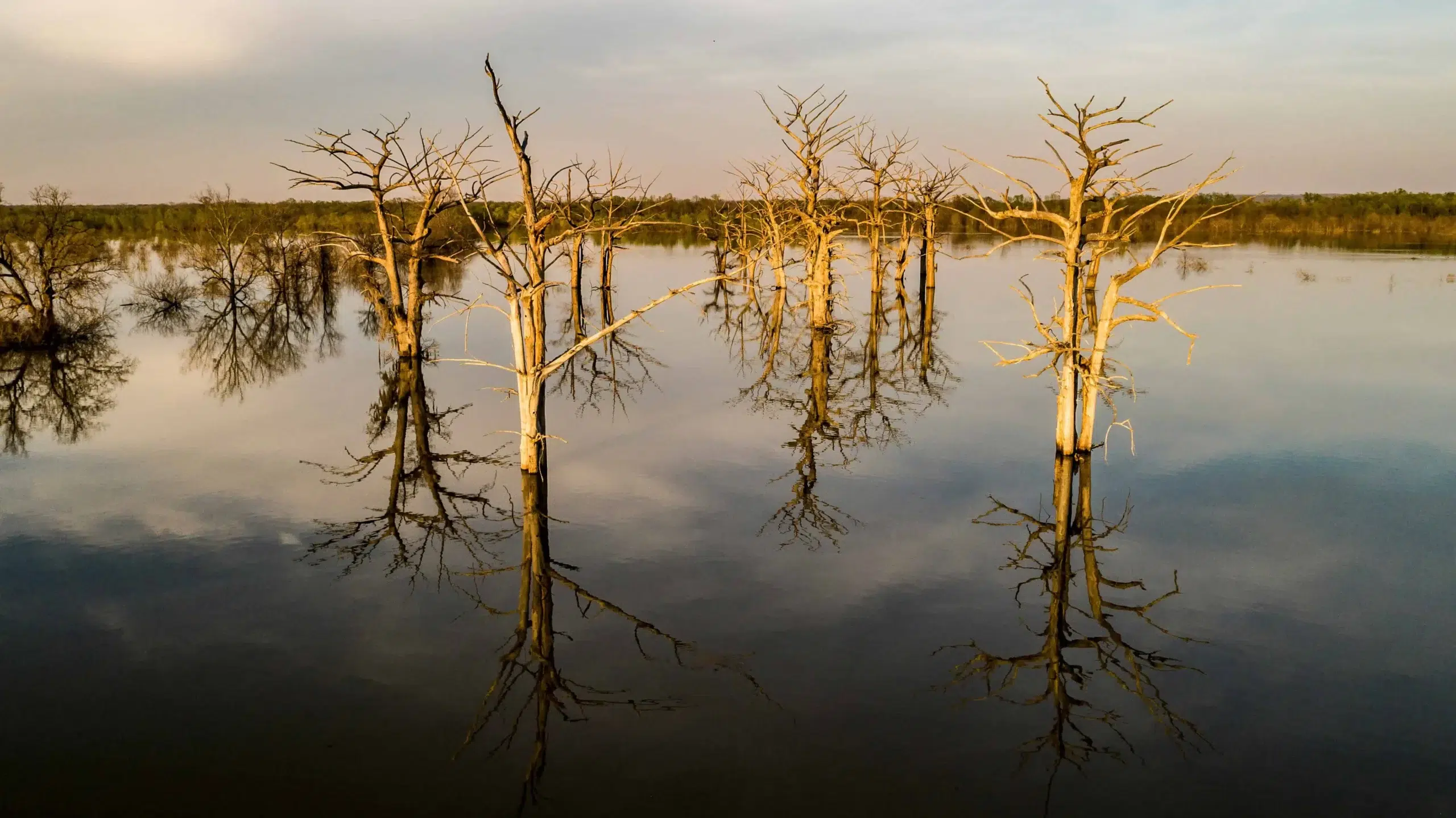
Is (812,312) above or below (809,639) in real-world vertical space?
above

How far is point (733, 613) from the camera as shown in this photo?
31.1ft

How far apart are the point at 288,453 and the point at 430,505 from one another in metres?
3.91

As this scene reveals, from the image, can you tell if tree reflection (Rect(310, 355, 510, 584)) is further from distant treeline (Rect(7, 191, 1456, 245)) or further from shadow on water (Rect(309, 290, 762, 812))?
distant treeline (Rect(7, 191, 1456, 245))

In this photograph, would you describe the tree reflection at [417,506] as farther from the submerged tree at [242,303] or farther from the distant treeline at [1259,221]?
the distant treeline at [1259,221]

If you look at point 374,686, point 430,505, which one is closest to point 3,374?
point 430,505

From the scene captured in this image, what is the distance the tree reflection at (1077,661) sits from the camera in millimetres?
7312

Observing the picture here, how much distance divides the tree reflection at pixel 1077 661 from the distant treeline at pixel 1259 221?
1820 inches

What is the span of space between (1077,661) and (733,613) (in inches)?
123

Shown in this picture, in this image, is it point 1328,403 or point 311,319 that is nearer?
point 1328,403

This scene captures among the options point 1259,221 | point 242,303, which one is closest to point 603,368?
point 242,303

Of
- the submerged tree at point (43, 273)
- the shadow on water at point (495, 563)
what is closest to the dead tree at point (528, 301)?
the shadow on water at point (495, 563)

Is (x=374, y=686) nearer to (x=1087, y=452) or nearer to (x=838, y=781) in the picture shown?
(x=838, y=781)

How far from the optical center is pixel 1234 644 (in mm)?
8805

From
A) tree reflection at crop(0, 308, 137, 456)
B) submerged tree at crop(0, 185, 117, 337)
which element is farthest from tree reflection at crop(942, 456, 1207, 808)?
submerged tree at crop(0, 185, 117, 337)
